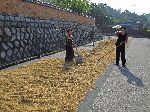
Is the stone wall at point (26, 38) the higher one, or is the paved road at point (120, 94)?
the stone wall at point (26, 38)

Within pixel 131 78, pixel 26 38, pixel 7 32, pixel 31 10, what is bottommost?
pixel 131 78

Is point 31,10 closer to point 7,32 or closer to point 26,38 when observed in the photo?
point 26,38

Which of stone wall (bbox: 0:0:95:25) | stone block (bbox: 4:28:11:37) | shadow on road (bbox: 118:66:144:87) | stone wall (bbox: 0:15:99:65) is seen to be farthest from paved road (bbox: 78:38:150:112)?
stone wall (bbox: 0:0:95:25)

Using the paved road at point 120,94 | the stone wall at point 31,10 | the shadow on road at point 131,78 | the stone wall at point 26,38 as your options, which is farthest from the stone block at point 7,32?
the shadow on road at point 131,78

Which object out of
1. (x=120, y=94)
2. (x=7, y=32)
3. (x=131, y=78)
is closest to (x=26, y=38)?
(x=7, y=32)

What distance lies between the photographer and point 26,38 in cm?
1766

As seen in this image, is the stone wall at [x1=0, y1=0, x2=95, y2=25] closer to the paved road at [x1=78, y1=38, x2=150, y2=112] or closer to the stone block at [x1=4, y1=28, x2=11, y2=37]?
the stone block at [x1=4, y1=28, x2=11, y2=37]

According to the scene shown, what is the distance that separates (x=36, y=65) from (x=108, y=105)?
6.95 metres

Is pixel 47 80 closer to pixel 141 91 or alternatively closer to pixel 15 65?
pixel 141 91

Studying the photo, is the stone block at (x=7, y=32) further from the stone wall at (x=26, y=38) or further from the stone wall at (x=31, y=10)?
the stone wall at (x=31, y=10)

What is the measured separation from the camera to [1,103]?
7703 millimetres

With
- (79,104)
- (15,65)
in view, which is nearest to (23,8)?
(15,65)

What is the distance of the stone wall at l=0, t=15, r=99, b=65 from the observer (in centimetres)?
1513

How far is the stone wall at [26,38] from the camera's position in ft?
49.6
